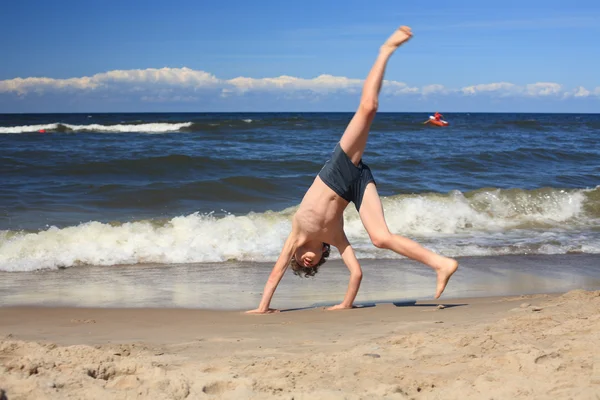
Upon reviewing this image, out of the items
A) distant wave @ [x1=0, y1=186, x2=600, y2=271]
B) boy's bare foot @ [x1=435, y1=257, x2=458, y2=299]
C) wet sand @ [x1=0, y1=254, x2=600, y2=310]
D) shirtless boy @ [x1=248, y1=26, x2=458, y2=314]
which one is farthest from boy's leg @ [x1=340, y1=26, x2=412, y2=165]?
distant wave @ [x1=0, y1=186, x2=600, y2=271]

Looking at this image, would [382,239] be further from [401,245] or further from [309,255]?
[309,255]

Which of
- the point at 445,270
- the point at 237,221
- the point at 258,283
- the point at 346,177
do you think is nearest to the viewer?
the point at 445,270

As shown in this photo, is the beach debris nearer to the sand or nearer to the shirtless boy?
the sand

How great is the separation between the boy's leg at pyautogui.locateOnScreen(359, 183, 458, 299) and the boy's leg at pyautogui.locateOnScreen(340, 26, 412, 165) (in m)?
0.45

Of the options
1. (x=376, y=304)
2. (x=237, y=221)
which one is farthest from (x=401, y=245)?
(x=237, y=221)

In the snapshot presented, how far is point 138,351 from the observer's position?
427 cm

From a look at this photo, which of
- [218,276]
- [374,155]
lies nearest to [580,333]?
[218,276]

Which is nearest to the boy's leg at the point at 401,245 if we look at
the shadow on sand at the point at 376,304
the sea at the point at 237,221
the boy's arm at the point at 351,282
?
the boy's arm at the point at 351,282

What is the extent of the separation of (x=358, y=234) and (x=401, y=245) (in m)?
5.25

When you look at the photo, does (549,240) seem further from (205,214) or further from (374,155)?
(374,155)

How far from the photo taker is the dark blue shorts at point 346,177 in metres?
5.65

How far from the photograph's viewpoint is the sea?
24.3 feet

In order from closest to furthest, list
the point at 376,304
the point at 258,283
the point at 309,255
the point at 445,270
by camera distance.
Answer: the point at 445,270 → the point at 309,255 → the point at 376,304 → the point at 258,283

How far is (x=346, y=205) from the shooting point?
225 inches
